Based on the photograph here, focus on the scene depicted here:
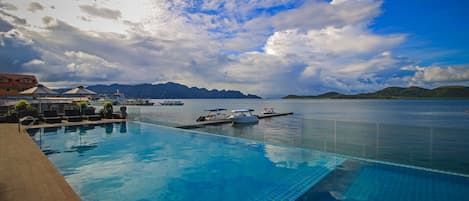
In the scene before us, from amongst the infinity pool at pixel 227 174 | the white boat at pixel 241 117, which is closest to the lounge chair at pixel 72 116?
the infinity pool at pixel 227 174

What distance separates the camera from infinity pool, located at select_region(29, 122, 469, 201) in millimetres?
4750

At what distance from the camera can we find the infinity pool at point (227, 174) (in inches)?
187

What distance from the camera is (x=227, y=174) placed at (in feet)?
20.0

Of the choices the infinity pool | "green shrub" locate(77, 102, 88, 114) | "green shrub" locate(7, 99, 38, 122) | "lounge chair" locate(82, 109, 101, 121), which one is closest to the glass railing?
the infinity pool

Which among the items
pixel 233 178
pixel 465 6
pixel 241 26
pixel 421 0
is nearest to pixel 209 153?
pixel 233 178

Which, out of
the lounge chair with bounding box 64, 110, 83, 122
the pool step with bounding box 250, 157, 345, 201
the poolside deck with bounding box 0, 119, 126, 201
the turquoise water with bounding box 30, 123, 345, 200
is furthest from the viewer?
the lounge chair with bounding box 64, 110, 83, 122

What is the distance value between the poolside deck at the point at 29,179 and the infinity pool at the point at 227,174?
1.91 feet

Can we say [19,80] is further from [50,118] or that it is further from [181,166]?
[181,166]

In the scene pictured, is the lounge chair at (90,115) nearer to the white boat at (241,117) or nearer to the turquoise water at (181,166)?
the turquoise water at (181,166)

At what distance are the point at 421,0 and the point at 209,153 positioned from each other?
1215 cm

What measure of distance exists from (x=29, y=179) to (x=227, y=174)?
3.95 metres

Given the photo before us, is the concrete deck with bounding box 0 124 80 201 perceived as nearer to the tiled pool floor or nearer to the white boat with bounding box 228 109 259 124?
the tiled pool floor

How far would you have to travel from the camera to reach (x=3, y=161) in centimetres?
519

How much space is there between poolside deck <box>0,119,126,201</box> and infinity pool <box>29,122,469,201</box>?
582 mm
